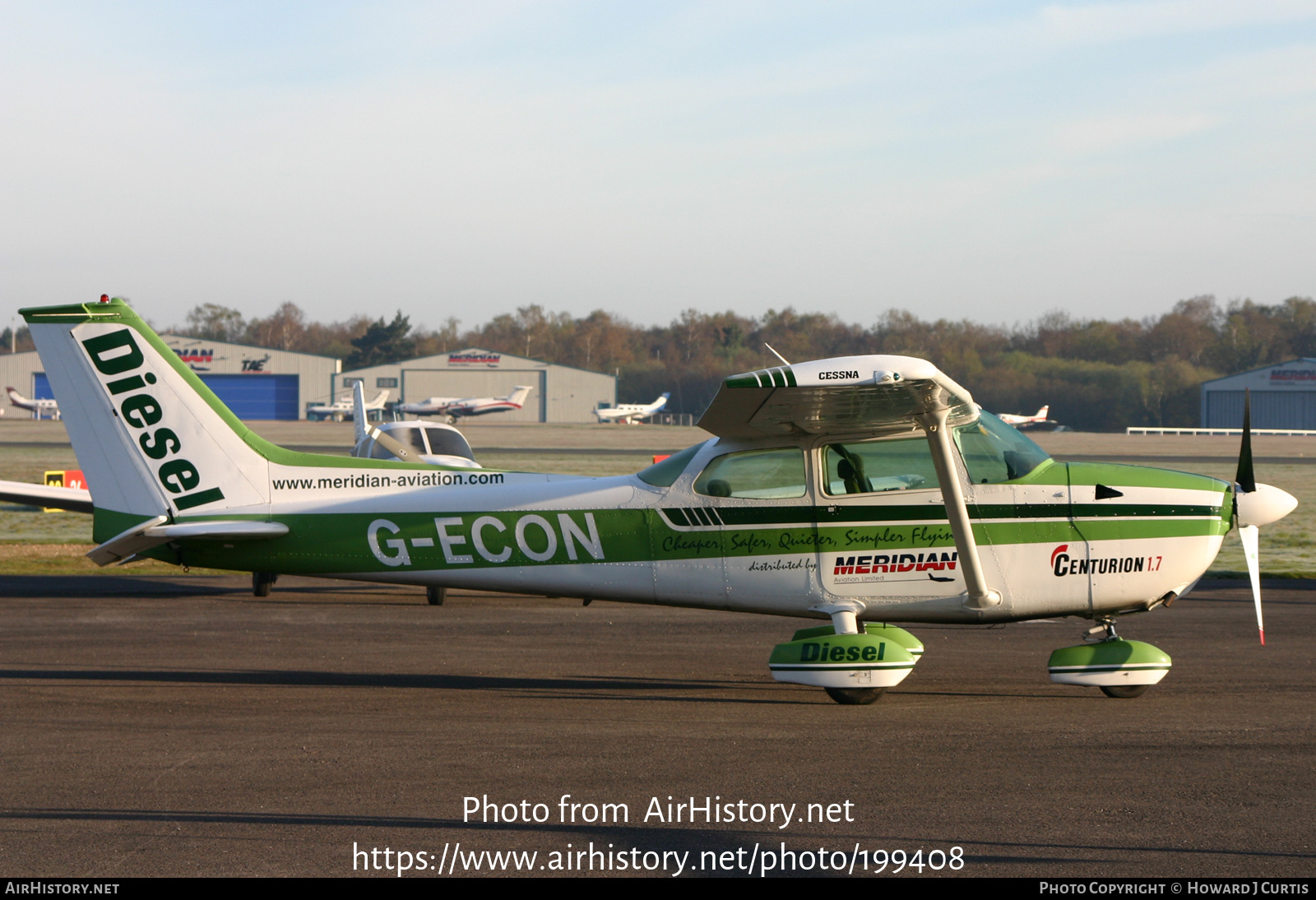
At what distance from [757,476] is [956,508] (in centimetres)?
139

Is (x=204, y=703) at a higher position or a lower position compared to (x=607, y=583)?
lower

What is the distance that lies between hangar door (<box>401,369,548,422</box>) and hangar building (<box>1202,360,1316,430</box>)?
55.6m

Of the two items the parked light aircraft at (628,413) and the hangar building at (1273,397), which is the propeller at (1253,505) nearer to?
the hangar building at (1273,397)

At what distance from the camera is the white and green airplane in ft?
24.9

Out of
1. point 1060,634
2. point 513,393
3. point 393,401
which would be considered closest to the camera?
point 1060,634

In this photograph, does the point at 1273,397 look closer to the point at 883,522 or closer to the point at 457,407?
the point at 457,407

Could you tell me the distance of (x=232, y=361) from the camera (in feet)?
328

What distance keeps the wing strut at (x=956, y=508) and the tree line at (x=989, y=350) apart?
59.1m

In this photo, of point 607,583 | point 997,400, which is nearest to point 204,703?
point 607,583

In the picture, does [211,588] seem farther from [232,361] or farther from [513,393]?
[232,361]

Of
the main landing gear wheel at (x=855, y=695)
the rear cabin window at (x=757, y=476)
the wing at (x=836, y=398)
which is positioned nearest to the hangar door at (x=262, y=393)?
the rear cabin window at (x=757, y=476)
